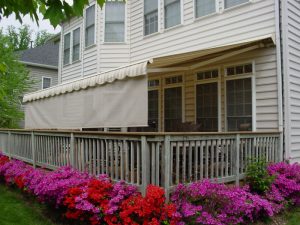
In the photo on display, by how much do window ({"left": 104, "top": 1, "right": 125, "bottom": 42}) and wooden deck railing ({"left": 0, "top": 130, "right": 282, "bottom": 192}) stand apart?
5526mm

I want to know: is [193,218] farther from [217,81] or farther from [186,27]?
[186,27]

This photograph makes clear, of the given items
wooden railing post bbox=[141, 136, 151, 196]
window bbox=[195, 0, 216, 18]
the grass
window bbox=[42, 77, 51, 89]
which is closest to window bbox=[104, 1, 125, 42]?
window bbox=[195, 0, 216, 18]

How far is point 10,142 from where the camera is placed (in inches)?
461

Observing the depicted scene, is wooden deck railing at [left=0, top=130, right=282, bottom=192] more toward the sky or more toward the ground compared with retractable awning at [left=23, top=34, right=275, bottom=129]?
more toward the ground

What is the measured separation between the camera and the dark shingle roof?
26.4 m

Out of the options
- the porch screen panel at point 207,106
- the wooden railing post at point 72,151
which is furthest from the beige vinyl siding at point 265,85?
the wooden railing post at point 72,151

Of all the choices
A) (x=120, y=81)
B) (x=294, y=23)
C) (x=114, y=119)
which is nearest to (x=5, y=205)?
(x=114, y=119)

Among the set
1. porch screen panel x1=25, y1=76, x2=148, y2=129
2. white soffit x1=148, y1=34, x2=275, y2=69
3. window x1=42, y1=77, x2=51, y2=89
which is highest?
window x1=42, y1=77, x2=51, y2=89

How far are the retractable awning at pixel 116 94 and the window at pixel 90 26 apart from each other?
4034 mm

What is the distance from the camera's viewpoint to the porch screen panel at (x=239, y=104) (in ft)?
29.1

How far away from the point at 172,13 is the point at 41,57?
18.7 m

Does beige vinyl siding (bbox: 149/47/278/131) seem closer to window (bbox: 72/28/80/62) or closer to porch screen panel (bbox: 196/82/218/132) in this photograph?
porch screen panel (bbox: 196/82/218/132)

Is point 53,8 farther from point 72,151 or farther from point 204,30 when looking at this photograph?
point 204,30

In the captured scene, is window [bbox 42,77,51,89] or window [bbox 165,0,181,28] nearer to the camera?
window [bbox 165,0,181,28]
